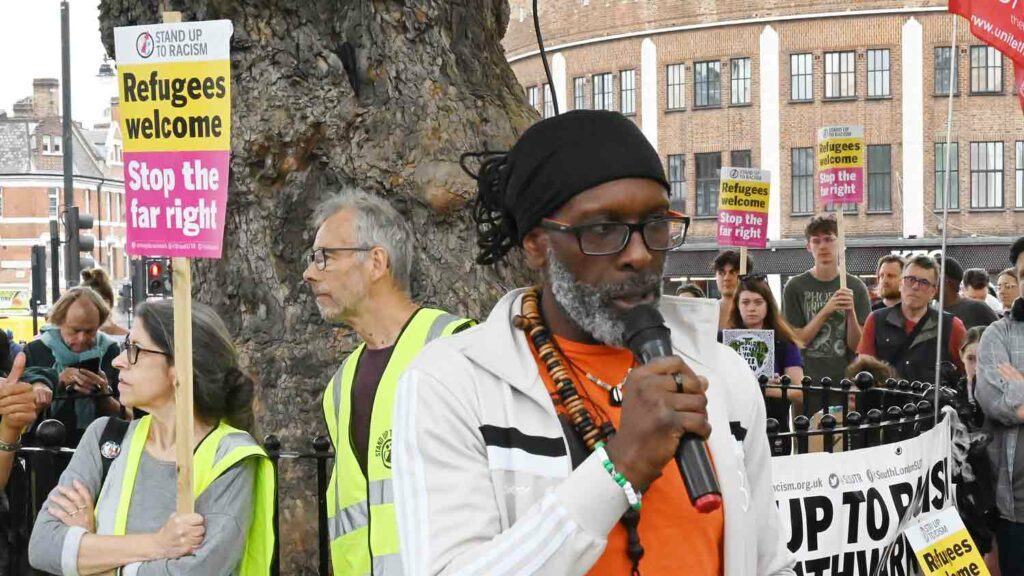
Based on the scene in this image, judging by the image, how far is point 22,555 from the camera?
5.51m

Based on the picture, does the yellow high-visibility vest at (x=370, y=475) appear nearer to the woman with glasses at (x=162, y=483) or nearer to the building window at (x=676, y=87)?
the woman with glasses at (x=162, y=483)

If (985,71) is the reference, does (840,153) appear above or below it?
below

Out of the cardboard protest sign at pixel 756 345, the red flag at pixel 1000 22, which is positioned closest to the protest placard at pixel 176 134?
the cardboard protest sign at pixel 756 345

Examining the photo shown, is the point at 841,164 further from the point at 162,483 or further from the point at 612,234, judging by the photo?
the point at 612,234

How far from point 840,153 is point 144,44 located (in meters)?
8.79

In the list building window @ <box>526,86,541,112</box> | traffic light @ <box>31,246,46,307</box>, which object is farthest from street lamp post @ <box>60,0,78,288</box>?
building window @ <box>526,86,541,112</box>

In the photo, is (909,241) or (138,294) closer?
(138,294)

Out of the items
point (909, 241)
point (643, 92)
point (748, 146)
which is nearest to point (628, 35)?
point (643, 92)

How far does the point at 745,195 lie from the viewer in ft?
41.8

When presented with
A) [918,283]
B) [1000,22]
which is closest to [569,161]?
[1000,22]

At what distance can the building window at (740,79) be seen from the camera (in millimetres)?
46000

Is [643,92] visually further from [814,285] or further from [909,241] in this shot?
[814,285]

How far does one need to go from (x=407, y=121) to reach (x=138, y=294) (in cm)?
2516

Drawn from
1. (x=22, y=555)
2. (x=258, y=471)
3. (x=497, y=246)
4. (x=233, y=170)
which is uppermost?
(x=233, y=170)
